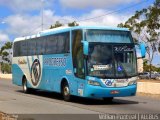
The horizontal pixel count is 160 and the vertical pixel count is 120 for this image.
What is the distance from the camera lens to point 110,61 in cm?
1816

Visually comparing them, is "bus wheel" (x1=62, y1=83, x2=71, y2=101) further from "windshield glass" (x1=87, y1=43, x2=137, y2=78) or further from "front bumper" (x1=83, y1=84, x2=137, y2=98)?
"windshield glass" (x1=87, y1=43, x2=137, y2=78)

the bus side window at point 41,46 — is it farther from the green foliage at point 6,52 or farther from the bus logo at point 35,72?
the green foliage at point 6,52

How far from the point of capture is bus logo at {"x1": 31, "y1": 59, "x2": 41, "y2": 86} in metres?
24.0

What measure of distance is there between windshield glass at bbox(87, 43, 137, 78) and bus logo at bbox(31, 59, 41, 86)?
6386 mm

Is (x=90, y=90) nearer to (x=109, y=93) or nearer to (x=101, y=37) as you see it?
(x=109, y=93)

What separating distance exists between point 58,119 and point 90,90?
15.6 ft

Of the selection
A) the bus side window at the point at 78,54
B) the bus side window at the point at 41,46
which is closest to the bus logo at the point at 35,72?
the bus side window at the point at 41,46

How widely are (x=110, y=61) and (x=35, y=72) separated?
7.44 m

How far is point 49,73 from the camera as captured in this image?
2239cm

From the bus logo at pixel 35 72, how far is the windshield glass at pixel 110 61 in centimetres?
639

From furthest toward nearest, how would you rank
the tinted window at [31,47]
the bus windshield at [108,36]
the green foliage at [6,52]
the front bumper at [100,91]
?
the green foliage at [6,52] → the tinted window at [31,47] → the bus windshield at [108,36] → the front bumper at [100,91]

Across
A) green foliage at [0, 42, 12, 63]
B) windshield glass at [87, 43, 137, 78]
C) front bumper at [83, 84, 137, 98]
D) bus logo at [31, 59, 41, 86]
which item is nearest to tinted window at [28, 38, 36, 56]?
bus logo at [31, 59, 41, 86]

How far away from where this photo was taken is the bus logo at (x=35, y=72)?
78.7ft

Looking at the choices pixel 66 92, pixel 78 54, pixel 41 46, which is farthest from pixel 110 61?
pixel 41 46
